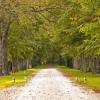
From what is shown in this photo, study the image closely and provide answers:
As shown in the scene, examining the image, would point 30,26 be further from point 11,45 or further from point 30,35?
point 11,45

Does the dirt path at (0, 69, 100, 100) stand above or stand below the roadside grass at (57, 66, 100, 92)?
above

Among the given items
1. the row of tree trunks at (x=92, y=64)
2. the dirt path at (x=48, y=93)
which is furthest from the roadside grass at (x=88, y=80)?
the row of tree trunks at (x=92, y=64)

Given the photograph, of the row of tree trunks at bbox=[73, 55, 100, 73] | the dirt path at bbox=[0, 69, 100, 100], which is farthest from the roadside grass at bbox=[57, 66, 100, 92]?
the row of tree trunks at bbox=[73, 55, 100, 73]

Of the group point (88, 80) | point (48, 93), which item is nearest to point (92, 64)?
point (88, 80)

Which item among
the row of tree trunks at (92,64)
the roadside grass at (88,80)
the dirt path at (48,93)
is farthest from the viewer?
the row of tree trunks at (92,64)

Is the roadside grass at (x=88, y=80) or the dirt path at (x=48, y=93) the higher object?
the dirt path at (x=48, y=93)

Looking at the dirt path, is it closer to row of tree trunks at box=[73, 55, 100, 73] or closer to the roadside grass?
the roadside grass

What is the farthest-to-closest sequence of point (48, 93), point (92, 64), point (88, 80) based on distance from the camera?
point (92, 64), point (88, 80), point (48, 93)

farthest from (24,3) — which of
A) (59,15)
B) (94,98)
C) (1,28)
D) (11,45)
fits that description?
(94,98)

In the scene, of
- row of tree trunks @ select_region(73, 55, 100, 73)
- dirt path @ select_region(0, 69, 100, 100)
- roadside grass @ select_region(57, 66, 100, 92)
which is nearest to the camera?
dirt path @ select_region(0, 69, 100, 100)

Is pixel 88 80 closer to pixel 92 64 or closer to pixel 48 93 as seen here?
pixel 48 93

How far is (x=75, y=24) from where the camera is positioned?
47.7 meters

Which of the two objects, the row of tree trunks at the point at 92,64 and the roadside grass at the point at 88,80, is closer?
the roadside grass at the point at 88,80

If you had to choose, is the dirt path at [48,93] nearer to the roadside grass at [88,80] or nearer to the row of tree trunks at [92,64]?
the roadside grass at [88,80]
